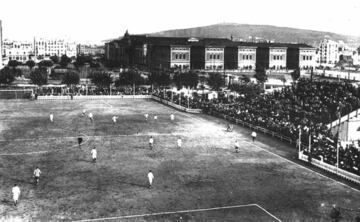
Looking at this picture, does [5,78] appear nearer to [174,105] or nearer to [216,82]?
[216,82]

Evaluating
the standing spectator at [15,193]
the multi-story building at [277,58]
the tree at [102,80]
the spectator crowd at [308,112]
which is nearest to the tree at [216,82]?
the spectator crowd at [308,112]

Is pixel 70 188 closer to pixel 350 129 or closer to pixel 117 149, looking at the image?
pixel 117 149

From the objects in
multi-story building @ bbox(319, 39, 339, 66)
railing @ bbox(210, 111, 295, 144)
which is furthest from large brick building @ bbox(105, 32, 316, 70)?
railing @ bbox(210, 111, 295, 144)

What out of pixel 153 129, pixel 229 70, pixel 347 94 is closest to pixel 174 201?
pixel 153 129

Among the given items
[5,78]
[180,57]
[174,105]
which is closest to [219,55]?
[180,57]

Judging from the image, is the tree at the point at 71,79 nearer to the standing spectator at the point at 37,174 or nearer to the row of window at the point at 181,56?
the row of window at the point at 181,56
